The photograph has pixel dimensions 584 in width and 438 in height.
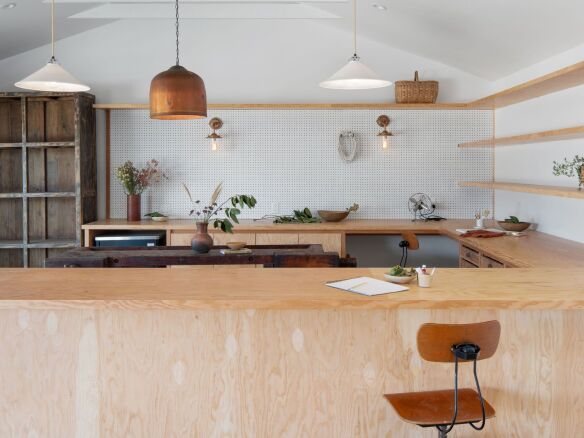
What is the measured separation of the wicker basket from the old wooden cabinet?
10.5ft

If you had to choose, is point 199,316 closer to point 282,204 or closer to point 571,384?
point 571,384

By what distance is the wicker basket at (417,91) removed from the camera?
252 inches

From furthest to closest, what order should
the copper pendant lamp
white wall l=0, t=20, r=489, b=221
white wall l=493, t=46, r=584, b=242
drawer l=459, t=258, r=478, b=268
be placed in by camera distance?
white wall l=0, t=20, r=489, b=221
drawer l=459, t=258, r=478, b=268
white wall l=493, t=46, r=584, b=242
the copper pendant lamp

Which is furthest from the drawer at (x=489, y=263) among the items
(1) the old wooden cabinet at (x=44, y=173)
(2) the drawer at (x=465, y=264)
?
(1) the old wooden cabinet at (x=44, y=173)

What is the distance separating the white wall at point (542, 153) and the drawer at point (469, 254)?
2.25 ft

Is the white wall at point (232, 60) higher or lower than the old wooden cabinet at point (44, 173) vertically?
higher

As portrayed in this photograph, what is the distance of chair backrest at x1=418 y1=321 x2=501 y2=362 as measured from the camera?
2.24m

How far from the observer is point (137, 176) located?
21.7 ft

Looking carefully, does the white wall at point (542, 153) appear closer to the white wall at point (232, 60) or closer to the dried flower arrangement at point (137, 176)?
the white wall at point (232, 60)

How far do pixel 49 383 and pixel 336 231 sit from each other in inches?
142

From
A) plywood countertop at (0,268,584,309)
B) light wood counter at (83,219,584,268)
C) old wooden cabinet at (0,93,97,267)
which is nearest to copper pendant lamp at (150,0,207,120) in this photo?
plywood countertop at (0,268,584,309)

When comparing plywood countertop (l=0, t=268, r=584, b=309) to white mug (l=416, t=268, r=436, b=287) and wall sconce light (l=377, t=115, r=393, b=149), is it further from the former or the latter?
wall sconce light (l=377, t=115, r=393, b=149)

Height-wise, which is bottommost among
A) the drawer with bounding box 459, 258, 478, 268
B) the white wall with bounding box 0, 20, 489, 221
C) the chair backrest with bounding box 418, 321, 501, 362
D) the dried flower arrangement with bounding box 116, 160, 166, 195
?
the drawer with bounding box 459, 258, 478, 268

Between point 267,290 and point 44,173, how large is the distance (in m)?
4.78
